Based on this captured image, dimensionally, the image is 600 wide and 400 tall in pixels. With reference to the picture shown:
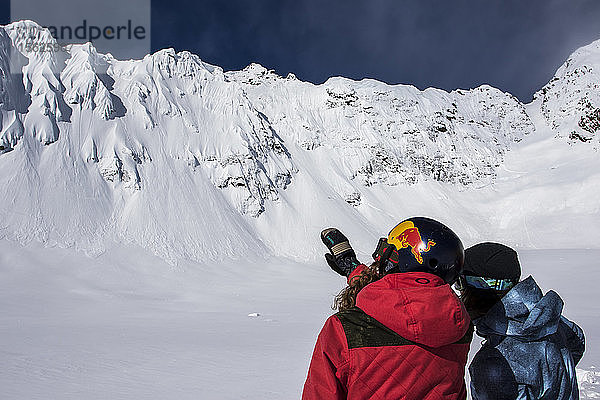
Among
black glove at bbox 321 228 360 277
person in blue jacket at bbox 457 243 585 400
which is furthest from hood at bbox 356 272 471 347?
black glove at bbox 321 228 360 277

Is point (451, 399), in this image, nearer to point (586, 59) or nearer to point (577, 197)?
point (577, 197)

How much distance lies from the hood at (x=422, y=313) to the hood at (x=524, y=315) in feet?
1.30

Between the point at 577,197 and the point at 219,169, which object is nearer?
the point at 219,169

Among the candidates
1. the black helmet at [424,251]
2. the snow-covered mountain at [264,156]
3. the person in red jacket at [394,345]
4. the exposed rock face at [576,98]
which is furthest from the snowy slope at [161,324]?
the exposed rock face at [576,98]

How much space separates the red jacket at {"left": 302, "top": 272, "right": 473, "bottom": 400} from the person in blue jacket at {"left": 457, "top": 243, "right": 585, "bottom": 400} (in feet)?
1.30

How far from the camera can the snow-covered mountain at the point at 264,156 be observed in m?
30.1

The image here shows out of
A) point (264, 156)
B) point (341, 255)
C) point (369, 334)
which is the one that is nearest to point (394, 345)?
point (369, 334)

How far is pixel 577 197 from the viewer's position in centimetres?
4816

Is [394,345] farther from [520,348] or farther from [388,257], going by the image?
[520,348]

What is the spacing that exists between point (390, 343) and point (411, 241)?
56 cm

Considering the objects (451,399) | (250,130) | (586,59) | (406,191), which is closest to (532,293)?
(451,399)

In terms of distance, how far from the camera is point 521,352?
1857mm

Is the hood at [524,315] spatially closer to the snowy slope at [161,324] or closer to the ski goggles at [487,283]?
the ski goggles at [487,283]

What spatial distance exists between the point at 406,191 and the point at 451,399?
179ft
